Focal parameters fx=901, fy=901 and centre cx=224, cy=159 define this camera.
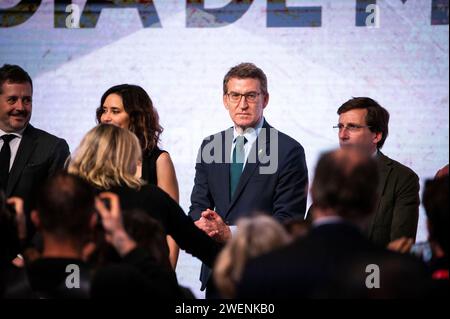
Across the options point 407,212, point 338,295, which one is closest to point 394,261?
point 338,295

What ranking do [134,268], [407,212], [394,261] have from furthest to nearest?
1. [407,212]
2. [134,268]
3. [394,261]

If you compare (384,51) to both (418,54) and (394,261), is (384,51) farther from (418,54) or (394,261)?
(394,261)

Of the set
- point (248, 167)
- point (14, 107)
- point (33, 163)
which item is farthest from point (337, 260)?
point (14, 107)

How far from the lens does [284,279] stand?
2385 millimetres

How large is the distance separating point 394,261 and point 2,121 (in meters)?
2.96

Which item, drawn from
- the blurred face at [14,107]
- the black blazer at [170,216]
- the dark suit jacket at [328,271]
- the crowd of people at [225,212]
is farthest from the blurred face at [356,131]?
the dark suit jacket at [328,271]

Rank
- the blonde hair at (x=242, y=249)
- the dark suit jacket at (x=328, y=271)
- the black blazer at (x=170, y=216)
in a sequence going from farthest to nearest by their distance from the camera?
1. the black blazer at (x=170, y=216)
2. the blonde hair at (x=242, y=249)
3. the dark suit jacket at (x=328, y=271)

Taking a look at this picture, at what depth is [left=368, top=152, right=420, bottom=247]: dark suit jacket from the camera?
14.3 feet

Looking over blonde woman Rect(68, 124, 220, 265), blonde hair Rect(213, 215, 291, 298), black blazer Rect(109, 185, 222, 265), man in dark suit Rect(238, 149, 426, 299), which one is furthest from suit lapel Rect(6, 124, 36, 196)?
man in dark suit Rect(238, 149, 426, 299)

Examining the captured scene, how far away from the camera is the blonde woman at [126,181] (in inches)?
133

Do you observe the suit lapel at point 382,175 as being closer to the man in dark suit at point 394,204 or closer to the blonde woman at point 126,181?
the man in dark suit at point 394,204

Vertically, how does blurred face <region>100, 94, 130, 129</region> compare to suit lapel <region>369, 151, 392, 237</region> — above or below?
above

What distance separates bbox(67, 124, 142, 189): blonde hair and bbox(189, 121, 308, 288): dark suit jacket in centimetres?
111

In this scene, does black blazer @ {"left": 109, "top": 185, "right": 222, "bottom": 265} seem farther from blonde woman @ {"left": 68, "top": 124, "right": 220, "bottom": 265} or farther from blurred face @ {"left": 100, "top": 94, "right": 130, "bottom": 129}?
blurred face @ {"left": 100, "top": 94, "right": 130, "bottom": 129}
